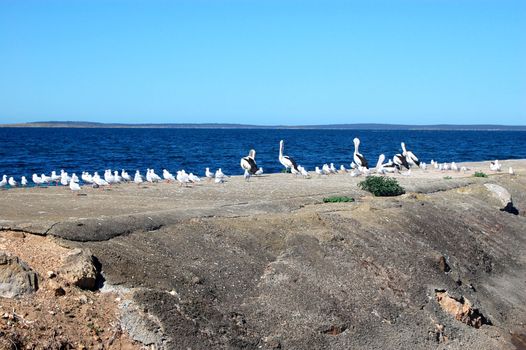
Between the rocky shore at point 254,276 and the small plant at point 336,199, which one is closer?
the rocky shore at point 254,276

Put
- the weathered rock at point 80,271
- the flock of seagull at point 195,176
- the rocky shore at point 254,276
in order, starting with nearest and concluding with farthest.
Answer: the rocky shore at point 254,276
the weathered rock at point 80,271
the flock of seagull at point 195,176

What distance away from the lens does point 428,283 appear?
563 inches

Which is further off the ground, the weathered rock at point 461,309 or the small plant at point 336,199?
the small plant at point 336,199

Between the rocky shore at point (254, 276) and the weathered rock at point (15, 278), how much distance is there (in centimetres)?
2

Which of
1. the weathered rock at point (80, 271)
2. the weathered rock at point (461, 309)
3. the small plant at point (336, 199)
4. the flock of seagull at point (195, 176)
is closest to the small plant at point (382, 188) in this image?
the small plant at point (336, 199)

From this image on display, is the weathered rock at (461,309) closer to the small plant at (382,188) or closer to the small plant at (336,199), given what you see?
the small plant at (336,199)

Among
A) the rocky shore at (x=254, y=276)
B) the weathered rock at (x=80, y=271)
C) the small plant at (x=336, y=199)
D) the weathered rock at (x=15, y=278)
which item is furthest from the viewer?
the small plant at (x=336, y=199)

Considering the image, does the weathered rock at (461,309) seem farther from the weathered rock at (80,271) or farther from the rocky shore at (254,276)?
the weathered rock at (80,271)

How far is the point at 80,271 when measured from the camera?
1062cm

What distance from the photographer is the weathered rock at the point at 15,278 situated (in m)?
10.0

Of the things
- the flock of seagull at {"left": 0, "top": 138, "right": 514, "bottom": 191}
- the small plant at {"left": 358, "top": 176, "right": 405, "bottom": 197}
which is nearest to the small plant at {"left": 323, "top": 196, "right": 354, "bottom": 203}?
the small plant at {"left": 358, "top": 176, "right": 405, "bottom": 197}

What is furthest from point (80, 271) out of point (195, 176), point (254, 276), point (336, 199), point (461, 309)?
point (195, 176)

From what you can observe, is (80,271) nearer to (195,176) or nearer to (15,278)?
(15,278)

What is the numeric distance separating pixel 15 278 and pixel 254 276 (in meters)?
4.18
